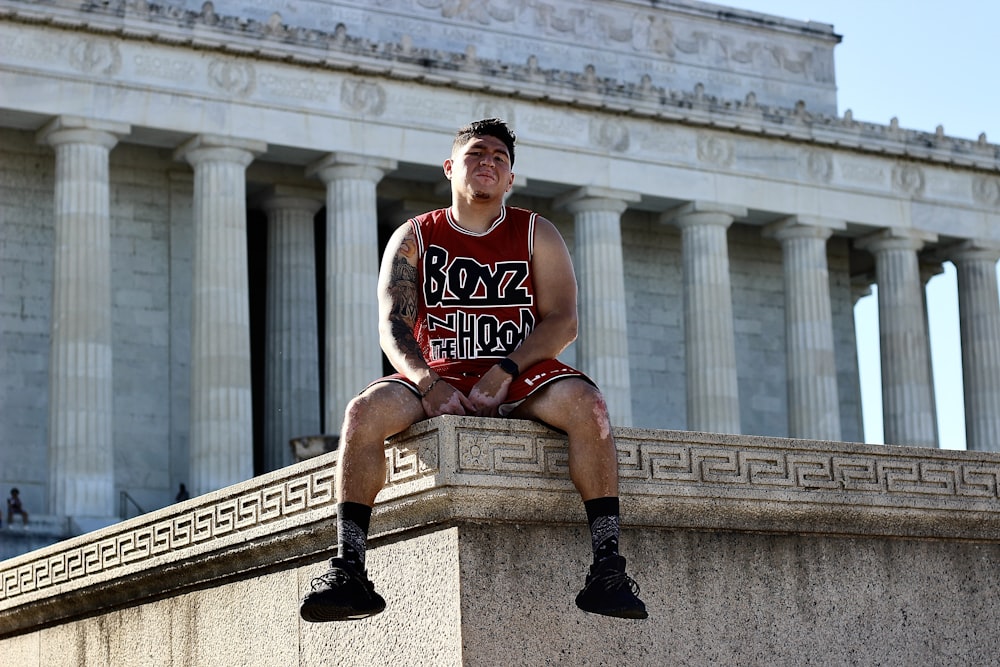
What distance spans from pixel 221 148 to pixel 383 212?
10053 millimetres

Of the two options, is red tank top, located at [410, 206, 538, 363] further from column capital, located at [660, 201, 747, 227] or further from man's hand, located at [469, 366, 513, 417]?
column capital, located at [660, 201, 747, 227]

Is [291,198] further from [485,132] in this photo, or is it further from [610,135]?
[485,132]

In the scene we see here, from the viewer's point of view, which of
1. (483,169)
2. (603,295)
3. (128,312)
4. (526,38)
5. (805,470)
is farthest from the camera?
(526,38)

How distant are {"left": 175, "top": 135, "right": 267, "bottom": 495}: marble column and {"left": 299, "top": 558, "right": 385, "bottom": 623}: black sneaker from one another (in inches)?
1594

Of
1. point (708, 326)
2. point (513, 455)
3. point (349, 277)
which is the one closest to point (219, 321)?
point (349, 277)

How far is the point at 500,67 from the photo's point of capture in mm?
56875

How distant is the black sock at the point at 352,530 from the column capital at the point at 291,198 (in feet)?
157

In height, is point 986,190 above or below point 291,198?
above

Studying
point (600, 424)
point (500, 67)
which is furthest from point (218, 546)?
point (500, 67)

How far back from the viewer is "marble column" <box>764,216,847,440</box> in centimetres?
6119

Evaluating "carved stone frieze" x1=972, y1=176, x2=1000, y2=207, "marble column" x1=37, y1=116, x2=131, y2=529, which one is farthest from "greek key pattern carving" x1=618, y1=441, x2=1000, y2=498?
"carved stone frieze" x1=972, y1=176, x2=1000, y2=207

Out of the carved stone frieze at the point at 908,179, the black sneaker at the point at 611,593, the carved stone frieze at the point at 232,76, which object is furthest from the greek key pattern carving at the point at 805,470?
the carved stone frieze at the point at 908,179

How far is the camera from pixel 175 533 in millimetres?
13992

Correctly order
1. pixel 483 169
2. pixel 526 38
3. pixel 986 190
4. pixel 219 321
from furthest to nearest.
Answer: pixel 986 190
pixel 526 38
pixel 219 321
pixel 483 169
